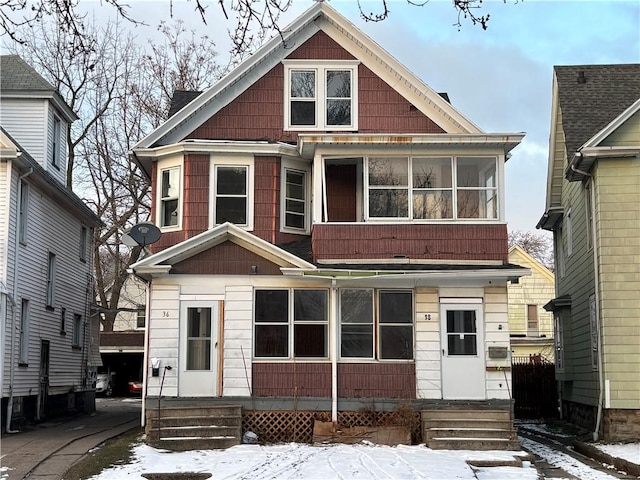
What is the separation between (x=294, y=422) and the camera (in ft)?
54.2

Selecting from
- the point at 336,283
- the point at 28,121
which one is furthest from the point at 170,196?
the point at 28,121

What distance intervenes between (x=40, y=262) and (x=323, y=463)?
38.6 feet

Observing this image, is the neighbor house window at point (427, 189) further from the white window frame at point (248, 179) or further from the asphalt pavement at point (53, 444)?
the asphalt pavement at point (53, 444)

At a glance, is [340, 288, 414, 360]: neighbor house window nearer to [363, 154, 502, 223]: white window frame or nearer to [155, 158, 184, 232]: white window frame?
[363, 154, 502, 223]: white window frame

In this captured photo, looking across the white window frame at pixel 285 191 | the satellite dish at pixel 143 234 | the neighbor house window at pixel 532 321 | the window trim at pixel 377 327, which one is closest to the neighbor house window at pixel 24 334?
the satellite dish at pixel 143 234

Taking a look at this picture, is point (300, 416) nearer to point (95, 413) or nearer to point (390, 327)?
point (390, 327)

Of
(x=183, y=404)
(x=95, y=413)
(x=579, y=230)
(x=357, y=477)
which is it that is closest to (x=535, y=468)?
(x=357, y=477)

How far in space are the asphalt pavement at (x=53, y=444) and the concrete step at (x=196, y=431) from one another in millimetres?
1346

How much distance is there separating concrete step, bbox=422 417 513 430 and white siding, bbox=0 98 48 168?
43.4 ft

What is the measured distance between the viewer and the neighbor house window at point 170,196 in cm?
1852

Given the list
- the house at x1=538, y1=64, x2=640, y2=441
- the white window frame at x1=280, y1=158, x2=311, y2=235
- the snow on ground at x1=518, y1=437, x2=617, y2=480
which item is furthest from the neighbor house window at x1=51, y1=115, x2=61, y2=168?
the snow on ground at x1=518, y1=437, x2=617, y2=480

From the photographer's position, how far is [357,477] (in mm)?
→ 12188

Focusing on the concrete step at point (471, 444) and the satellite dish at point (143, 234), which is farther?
the satellite dish at point (143, 234)

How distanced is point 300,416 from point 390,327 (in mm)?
2585
